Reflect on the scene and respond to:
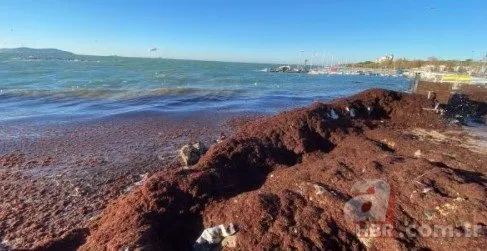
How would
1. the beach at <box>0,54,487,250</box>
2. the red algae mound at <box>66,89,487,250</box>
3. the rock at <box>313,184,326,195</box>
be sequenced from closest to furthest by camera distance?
the red algae mound at <box>66,89,487,250</box>, the beach at <box>0,54,487,250</box>, the rock at <box>313,184,326,195</box>

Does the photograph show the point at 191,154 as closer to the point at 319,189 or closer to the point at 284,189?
the point at 284,189

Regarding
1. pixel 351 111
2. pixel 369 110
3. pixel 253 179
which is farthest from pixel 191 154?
pixel 369 110

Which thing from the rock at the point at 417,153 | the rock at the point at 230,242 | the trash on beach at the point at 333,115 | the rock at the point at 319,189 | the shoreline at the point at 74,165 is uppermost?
the trash on beach at the point at 333,115

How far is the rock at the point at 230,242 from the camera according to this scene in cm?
405

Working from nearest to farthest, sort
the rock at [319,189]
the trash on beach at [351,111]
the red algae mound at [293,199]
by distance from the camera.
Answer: the red algae mound at [293,199] < the rock at [319,189] < the trash on beach at [351,111]

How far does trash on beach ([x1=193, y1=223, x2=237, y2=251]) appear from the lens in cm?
417

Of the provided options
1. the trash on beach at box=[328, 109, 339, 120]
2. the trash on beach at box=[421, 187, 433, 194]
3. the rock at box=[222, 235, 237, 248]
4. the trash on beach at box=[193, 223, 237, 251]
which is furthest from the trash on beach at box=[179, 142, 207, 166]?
the trash on beach at box=[421, 187, 433, 194]

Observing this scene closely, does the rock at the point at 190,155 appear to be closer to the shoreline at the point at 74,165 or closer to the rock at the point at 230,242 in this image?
the shoreline at the point at 74,165

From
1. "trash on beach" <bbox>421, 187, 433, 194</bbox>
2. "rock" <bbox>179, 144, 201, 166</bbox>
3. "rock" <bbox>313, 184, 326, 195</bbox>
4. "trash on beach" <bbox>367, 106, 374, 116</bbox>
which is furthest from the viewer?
"trash on beach" <bbox>367, 106, 374, 116</bbox>

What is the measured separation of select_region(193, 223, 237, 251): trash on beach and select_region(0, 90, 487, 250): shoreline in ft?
0.42

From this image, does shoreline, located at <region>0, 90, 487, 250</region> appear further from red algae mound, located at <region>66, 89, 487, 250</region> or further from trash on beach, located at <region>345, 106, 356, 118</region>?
trash on beach, located at <region>345, 106, 356, 118</region>

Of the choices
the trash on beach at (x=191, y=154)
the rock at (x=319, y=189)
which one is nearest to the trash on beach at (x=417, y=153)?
the rock at (x=319, y=189)

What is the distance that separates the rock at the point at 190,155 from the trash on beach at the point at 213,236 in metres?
4.63

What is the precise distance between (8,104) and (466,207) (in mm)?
26261
